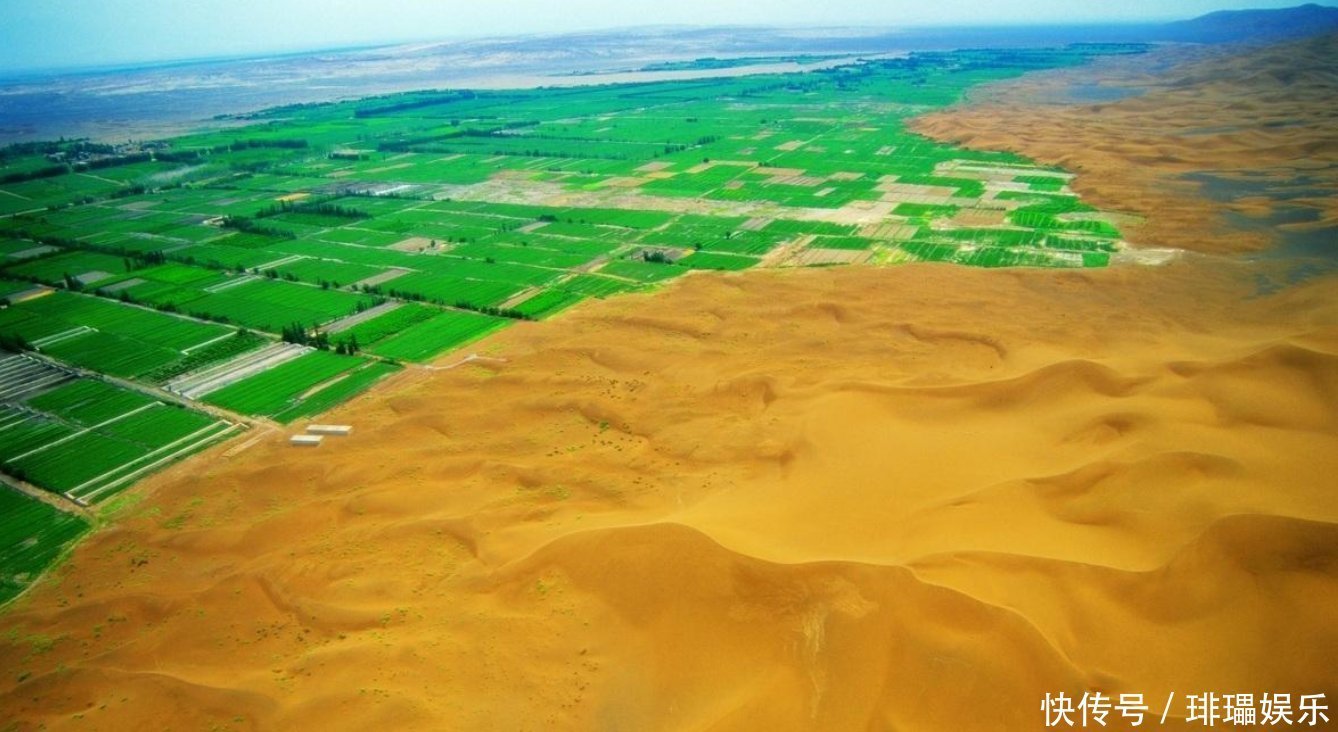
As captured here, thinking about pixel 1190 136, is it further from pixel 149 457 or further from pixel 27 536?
pixel 27 536

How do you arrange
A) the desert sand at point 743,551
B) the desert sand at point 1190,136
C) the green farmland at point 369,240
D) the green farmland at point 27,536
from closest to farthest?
the desert sand at point 743,551 < the green farmland at point 27,536 < the green farmland at point 369,240 < the desert sand at point 1190,136

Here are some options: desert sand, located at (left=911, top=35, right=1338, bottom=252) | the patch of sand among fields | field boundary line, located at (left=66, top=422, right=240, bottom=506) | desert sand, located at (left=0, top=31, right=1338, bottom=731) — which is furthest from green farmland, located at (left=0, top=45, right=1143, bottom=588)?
the patch of sand among fields

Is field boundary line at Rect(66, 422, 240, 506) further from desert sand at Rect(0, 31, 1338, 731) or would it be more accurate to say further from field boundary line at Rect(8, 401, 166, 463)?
field boundary line at Rect(8, 401, 166, 463)

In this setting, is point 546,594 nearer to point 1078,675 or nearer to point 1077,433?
point 1078,675

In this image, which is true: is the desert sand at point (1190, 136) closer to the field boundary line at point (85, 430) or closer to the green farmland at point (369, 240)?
the green farmland at point (369, 240)

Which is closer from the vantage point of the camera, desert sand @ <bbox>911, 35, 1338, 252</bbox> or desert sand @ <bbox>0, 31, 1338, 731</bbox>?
desert sand @ <bbox>0, 31, 1338, 731</bbox>

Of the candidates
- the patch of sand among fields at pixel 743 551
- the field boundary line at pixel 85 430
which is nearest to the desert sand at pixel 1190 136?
the patch of sand among fields at pixel 743 551

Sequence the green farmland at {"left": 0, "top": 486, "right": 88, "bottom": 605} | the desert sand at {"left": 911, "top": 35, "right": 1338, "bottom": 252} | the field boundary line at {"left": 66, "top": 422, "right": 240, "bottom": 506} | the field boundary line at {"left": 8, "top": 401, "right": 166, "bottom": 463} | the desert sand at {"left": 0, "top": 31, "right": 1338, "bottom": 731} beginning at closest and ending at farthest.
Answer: the desert sand at {"left": 0, "top": 31, "right": 1338, "bottom": 731}, the green farmland at {"left": 0, "top": 486, "right": 88, "bottom": 605}, the field boundary line at {"left": 66, "top": 422, "right": 240, "bottom": 506}, the field boundary line at {"left": 8, "top": 401, "right": 166, "bottom": 463}, the desert sand at {"left": 911, "top": 35, "right": 1338, "bottom": 252}

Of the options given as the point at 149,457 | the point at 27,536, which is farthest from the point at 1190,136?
the point at 27,536
